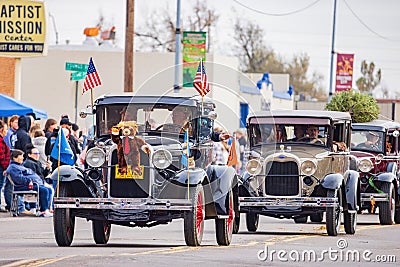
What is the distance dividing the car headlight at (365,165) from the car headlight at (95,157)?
28.4ft

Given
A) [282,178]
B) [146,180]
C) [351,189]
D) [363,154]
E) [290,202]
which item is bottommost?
[290,202]

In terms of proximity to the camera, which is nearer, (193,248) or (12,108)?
(193,248)

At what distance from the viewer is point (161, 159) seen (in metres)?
13.7

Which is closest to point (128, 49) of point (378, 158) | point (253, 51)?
Result: point (378, 158)

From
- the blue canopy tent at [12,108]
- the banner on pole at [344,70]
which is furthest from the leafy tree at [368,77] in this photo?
the blue canopy tent at [12,108]

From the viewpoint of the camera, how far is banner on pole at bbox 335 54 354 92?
5300 cm

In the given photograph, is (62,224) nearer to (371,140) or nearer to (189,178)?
(189,178)

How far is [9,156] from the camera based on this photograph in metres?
21.4

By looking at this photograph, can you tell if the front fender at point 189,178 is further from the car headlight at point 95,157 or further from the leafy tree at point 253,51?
the leafy tree at point 253,51

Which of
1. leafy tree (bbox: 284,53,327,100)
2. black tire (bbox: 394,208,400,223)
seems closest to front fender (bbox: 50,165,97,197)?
black tire (bbox: 394,208,400,223)

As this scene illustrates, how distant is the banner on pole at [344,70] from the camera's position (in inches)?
2087

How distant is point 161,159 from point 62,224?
1.62m

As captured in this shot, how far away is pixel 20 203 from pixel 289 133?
604 centimetres

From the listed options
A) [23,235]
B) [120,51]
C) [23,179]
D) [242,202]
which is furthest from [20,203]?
[120,51]
